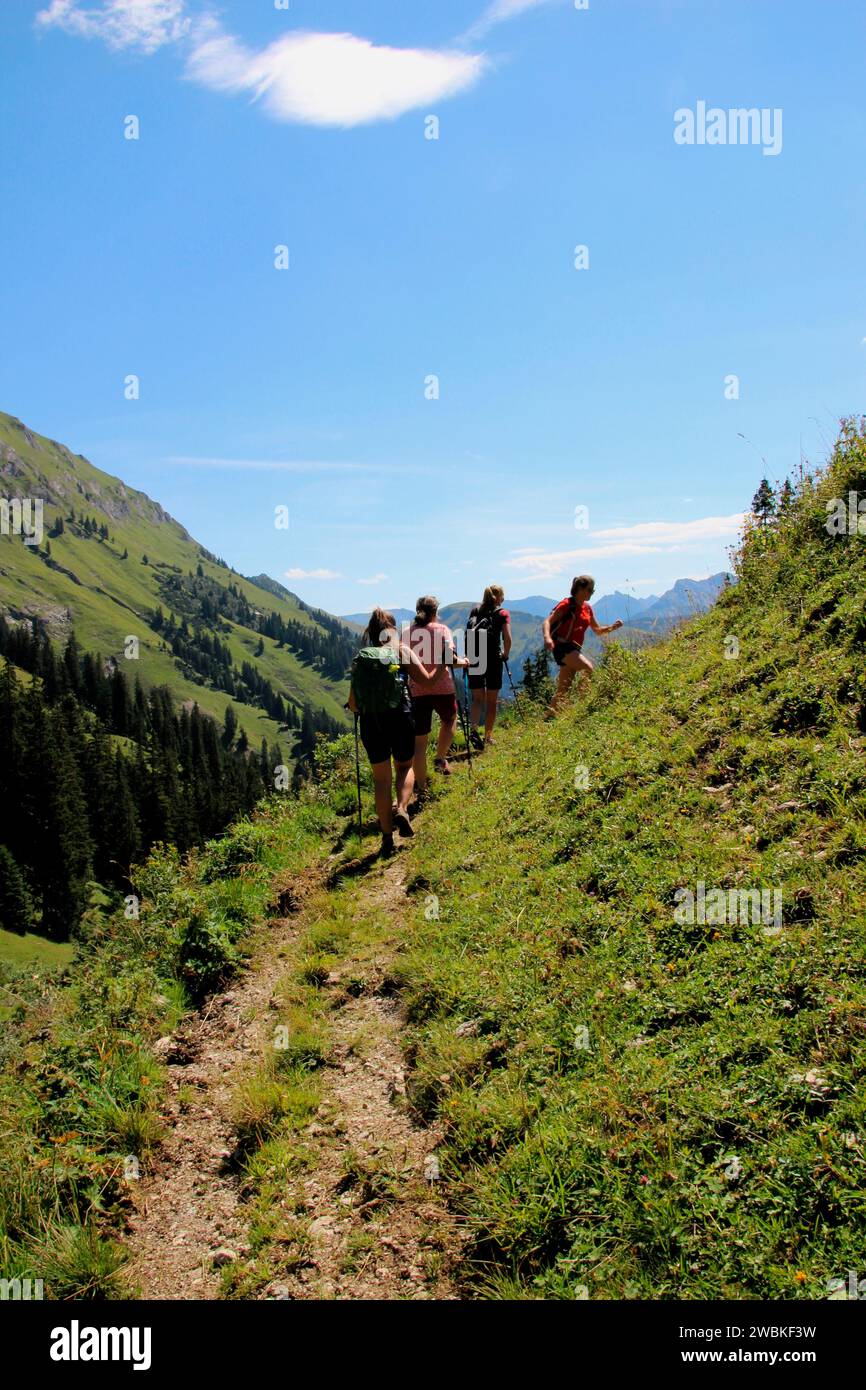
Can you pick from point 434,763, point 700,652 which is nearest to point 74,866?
point 434,763

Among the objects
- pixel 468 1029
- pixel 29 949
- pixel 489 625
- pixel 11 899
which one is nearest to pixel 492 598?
pixel 489 625

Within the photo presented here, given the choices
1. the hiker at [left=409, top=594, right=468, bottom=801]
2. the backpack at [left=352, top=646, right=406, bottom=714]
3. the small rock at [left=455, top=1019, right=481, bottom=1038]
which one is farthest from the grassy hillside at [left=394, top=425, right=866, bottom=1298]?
Answer: the hiker at [left=409, top=594, right=468, bottom=801]

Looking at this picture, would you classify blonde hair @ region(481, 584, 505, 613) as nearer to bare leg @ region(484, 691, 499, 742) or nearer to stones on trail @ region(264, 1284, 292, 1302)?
bare leg @ region(484, 691, 499, 742)

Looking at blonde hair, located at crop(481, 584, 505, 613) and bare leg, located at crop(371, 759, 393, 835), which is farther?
blonde hair, located at crop(481, 584, 505, 613)

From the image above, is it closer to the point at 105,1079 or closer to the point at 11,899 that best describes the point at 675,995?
the point at 105,1079

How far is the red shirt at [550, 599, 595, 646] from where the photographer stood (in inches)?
518

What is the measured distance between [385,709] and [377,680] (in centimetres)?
41

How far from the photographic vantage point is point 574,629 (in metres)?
13.2

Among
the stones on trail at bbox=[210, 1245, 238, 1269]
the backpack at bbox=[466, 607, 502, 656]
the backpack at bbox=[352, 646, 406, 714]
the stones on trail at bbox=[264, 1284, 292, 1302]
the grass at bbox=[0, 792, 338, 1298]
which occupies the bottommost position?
the stones on trail at bbox=[210, 1245, 238, 1269]

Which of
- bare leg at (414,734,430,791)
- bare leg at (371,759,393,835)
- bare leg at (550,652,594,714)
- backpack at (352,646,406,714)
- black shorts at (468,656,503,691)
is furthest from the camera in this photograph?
bare leg at (550,652,594,714)

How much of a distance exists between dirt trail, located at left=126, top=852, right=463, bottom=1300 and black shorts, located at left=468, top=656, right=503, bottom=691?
24.1 feet

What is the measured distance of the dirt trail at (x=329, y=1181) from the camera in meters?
3.95

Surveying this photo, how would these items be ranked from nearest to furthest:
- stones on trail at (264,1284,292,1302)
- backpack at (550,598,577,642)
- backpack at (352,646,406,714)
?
stones on trail at (264,1284,292,1302)
backpack at (352,646,406,714)
backpack at (550,598,577,642)
